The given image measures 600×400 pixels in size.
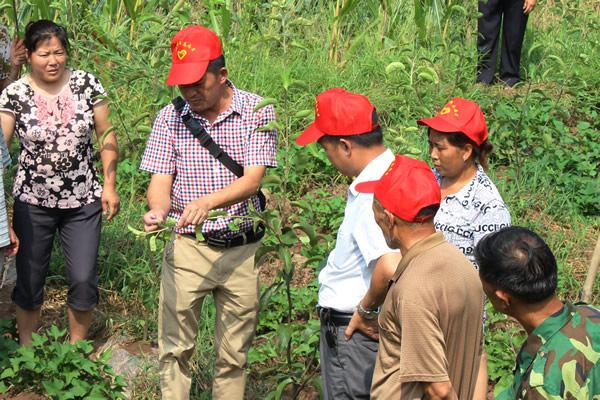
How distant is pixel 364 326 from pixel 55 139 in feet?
6.41

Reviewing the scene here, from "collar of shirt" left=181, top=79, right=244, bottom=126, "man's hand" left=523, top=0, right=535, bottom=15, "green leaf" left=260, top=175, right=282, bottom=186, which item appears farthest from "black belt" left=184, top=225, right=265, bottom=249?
"man's hand" left=523, top=0, right=535, bottom=15

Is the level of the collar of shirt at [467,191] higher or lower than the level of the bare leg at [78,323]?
higher

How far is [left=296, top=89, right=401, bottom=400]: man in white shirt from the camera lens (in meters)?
2.76

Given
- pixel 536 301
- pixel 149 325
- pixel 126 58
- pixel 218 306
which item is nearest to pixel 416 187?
pixel 536 301

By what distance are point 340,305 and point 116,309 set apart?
2.30 metres

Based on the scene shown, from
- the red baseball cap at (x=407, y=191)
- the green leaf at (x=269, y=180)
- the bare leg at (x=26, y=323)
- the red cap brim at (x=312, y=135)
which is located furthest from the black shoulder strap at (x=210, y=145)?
the bare leg at (x=26, y=323)

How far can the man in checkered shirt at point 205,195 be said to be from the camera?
332 cm

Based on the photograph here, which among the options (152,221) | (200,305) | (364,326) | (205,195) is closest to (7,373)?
(200,305)

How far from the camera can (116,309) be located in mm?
4793

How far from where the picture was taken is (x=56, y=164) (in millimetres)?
3943

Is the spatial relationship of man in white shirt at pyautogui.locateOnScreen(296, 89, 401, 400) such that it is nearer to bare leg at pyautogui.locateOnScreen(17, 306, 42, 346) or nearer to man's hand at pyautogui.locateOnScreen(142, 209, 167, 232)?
man's hand at pyautogui.locateOnScreen(142, 209, 167, 232)

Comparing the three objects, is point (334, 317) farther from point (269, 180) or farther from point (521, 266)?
point (521, 266)

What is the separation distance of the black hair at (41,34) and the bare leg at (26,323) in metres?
1.37

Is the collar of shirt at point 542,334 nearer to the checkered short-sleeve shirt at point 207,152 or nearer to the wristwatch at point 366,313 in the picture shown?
the wristwatch at point 366,313
